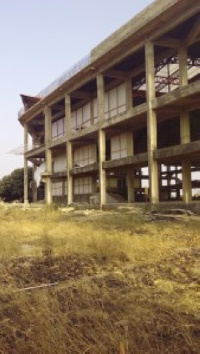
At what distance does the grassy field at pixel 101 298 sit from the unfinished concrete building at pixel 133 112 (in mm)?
14292

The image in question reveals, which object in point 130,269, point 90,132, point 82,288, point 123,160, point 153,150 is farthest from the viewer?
point 90,132

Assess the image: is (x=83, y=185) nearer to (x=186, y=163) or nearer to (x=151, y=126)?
(x=186, y=163)

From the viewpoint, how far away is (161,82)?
33.2 m

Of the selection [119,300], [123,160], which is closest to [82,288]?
[119,300]

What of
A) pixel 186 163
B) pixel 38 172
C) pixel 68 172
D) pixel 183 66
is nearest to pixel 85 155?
pixel 68 172

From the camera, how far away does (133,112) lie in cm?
2783

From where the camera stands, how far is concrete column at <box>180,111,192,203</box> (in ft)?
88.0

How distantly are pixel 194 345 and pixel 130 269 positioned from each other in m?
3.82

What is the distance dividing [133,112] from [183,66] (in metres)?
4.58

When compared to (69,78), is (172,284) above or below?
below

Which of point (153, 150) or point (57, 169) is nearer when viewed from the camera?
point (153, 150)

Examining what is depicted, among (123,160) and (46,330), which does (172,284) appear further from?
(123,160)

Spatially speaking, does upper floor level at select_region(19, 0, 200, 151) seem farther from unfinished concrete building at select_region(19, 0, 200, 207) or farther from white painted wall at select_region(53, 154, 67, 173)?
white painted wall at select_region(53, 154, 67, 173)

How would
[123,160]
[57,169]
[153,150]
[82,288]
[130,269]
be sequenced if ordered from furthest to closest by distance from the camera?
[57,169]
[123,160]
[153,150]
[130,269]
[82,288]
